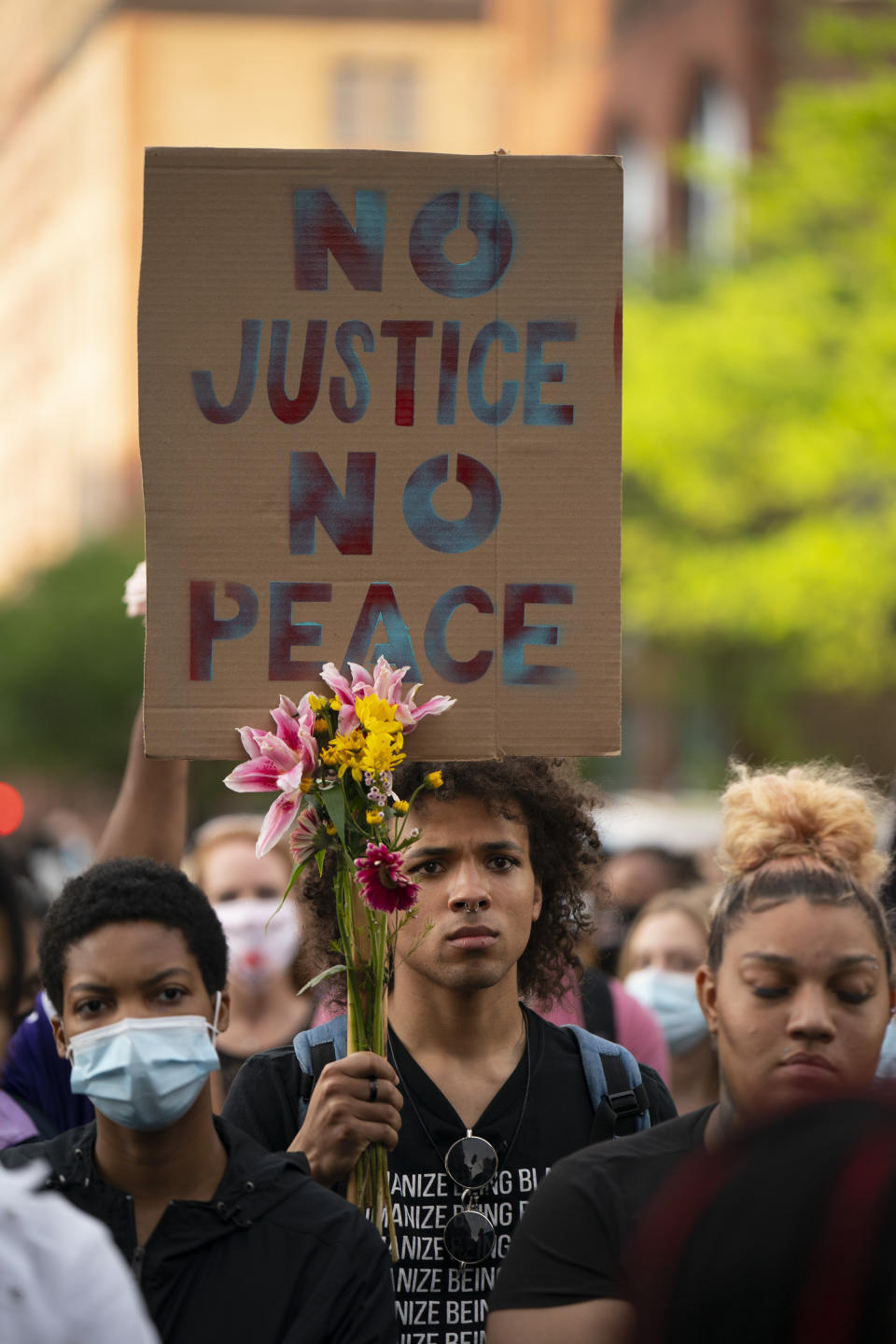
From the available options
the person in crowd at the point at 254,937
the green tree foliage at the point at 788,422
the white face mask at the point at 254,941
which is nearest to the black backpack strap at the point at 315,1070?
the person in crowd at the point at 254,937

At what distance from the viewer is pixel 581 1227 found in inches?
105

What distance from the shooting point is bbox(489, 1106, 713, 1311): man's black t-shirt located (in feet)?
8.54

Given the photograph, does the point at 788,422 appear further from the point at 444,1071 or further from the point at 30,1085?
the point at 444,1071

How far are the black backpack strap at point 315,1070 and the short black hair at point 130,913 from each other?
0.69ft

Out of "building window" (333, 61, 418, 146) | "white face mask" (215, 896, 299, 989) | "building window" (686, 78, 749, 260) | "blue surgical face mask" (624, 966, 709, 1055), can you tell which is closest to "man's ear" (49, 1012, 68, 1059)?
"white face mask" (215, 896, 299, 989)

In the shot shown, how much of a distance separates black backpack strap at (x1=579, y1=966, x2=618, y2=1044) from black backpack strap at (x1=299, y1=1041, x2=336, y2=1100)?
1038mm

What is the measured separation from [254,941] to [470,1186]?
8.52 ft

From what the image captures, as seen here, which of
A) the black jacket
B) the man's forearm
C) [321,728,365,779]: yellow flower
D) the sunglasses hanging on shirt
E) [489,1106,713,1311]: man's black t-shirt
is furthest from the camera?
the man's forearm

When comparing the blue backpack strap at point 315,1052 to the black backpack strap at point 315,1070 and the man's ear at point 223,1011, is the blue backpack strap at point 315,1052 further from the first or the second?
the man's ear at point 223,1011

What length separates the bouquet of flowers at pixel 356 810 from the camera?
3092 mm

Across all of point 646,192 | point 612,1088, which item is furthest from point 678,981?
point 646,192

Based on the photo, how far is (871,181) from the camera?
1572cm

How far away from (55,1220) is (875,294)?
1745 centimetres

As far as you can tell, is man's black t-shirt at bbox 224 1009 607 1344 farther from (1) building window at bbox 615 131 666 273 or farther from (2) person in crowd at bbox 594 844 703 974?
(1) building window at bbox 615 131 666 273
